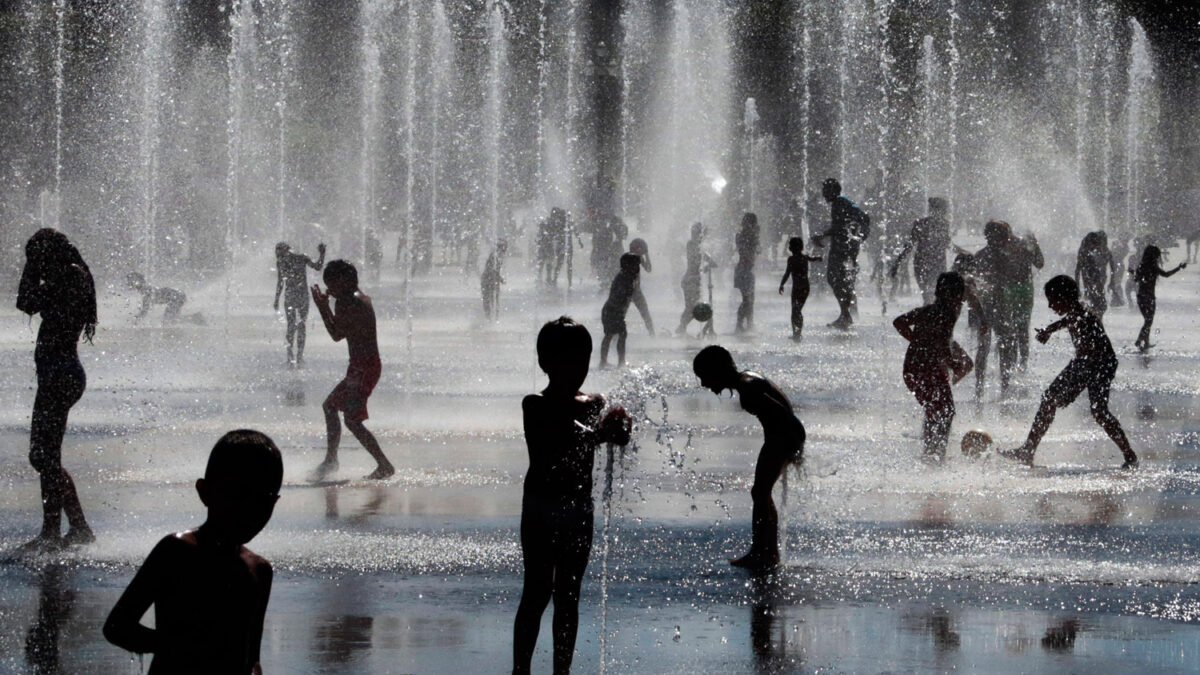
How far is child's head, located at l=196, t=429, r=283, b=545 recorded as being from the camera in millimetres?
3445

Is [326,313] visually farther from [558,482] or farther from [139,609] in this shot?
[139,609]

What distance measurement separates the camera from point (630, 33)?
52.7m

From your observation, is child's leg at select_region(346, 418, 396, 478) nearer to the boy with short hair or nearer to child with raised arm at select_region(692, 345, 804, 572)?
Answer: child with raised arm at select_region(692, 345, 804, 572)

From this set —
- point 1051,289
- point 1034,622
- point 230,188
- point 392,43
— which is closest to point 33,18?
point 230,188

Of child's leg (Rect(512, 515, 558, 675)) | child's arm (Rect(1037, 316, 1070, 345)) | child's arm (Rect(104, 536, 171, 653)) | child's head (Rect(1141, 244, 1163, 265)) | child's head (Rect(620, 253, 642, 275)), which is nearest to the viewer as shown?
child's arm (Rect(104, 536, 171, 653))

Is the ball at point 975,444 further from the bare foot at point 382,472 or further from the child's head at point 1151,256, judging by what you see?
the child's head at point 1151,256

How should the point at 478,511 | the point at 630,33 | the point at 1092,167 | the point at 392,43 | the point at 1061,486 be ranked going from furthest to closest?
the point at 1092,167 < the point at 392,43 < the point at 630,33 < the point at 1061,486 < the point at 478,511

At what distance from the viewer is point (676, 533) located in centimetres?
866

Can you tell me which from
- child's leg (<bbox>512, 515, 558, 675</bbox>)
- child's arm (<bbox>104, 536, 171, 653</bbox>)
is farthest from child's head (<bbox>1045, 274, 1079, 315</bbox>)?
child's arm (<bbox>104, 536, 171, 653</bbox>)

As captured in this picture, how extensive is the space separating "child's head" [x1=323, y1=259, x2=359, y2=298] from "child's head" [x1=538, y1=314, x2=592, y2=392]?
5.29 metres

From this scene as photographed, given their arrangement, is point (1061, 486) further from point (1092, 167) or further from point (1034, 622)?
point (1092, 167)

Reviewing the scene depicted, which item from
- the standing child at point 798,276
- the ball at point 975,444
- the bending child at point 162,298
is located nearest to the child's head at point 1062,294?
the ball at point 975,444

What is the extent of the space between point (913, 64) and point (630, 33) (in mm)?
9766

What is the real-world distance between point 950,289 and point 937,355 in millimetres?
452
